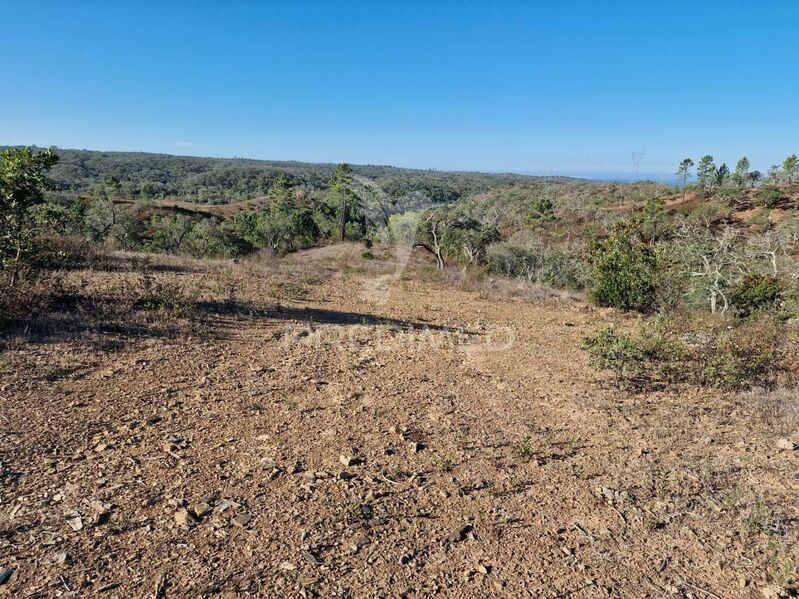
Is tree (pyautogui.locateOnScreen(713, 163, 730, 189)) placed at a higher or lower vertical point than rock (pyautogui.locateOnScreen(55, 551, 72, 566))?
higher

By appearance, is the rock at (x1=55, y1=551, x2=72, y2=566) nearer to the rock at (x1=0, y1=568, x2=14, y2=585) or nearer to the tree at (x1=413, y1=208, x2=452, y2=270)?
the rock at (x1=0, y1=568, x2=14, y2=585)

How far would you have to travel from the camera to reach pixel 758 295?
10.3m

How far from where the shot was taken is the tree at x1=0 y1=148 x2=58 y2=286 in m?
6.73

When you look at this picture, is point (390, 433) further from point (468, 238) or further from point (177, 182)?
point (177, 182)

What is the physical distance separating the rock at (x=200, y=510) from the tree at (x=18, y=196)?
19.4 feet

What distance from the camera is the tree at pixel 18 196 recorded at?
673 cm

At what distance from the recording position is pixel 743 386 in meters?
5.93

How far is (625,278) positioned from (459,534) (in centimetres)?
960

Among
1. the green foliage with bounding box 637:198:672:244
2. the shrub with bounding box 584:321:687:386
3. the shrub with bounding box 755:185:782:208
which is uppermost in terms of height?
the shrub with bounding box 755:185:782:208

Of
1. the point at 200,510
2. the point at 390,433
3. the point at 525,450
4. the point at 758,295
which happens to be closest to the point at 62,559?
the point at 200,510

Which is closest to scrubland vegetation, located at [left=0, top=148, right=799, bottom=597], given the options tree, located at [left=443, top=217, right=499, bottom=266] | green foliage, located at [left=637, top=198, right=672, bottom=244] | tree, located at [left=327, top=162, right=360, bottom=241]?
tree, located at [left=443, top=217, right=499, bottom=266]

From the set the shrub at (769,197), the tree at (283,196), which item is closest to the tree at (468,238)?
the tree at (283,196)

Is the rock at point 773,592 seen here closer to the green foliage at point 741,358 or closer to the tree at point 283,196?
the green foliage at point 741,358

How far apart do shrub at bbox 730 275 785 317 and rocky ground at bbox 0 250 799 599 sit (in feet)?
19.8
